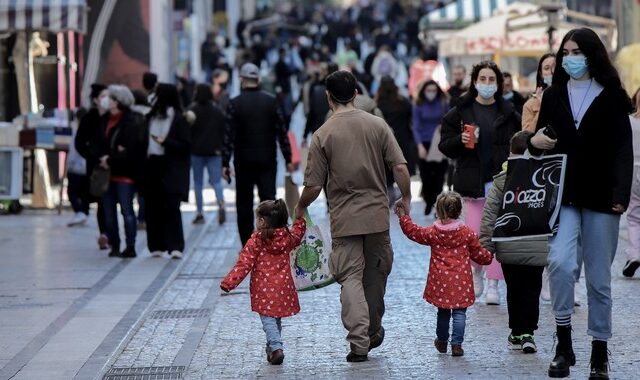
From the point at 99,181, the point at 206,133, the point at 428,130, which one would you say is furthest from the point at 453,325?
the point at 428,130

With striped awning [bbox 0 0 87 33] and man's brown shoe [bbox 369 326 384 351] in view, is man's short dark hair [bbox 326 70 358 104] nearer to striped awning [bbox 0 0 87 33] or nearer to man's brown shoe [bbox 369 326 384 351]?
man's brown shoe [bbox 369 326 384 351]

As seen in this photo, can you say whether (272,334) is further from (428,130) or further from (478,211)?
(428,130)

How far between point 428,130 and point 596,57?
11.4m

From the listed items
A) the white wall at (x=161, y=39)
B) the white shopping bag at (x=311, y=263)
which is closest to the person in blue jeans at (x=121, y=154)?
the white shopping bag at (x=311, y=263)

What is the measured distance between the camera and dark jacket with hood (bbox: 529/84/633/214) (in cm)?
840

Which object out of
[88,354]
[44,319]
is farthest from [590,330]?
[44,319]

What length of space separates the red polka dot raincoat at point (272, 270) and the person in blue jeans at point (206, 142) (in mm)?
9580

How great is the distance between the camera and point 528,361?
9328 mm

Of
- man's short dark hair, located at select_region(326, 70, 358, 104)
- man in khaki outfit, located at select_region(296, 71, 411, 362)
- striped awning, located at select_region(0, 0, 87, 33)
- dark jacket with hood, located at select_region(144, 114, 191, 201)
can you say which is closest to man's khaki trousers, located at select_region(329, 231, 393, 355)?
man in khaki outfit, located at select_region(296, 71, 411, 362)

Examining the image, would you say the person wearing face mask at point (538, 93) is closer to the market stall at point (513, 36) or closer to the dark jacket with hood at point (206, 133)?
the dark jacket with hood at point (206, 133)

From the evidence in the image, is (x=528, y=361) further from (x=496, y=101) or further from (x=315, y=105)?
(x=315, y=105)

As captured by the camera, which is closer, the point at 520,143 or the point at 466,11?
the point at 520,143

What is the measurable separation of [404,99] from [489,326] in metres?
8.94

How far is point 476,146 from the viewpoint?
11.8m
